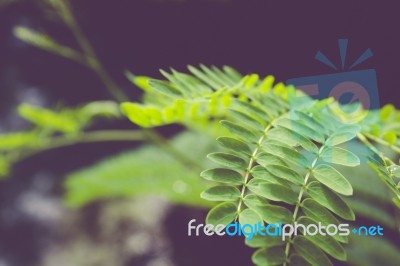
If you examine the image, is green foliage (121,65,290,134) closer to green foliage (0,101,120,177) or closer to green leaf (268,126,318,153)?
green leaf (268,126,318,153)

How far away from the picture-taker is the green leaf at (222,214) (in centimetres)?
59

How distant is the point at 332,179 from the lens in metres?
0.62

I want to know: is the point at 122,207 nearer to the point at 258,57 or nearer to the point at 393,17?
the point at 258,57

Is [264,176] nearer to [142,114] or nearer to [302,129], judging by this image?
[302,129]

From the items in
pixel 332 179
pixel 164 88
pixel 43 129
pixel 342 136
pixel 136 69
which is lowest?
pixel 332 179

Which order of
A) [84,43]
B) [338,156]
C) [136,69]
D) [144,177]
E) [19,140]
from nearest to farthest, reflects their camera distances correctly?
[338,156]
[84,43]
[19,140]
[144,177]
[136,69]

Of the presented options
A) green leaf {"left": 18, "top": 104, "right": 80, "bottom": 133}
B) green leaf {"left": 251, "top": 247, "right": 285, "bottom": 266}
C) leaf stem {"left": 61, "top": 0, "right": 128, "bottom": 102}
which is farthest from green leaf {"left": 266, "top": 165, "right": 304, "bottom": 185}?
green leaf {"left": 18, "top": 104, "right": 80, "bottom": 133}

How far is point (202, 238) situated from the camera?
6.66 ft

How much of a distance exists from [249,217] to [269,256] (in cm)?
6

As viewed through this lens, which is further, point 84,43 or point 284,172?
point 84,43

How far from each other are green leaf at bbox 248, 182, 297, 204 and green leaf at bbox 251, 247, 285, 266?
0.07 meters

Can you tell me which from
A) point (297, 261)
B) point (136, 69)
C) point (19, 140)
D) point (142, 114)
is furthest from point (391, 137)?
point (136, 69)

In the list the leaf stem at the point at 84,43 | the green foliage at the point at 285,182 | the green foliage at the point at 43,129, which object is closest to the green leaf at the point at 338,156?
the green foliage at the point at 285,182

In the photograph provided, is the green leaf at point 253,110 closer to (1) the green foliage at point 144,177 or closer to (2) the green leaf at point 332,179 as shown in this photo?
(2) the green leaf at point 332,179
